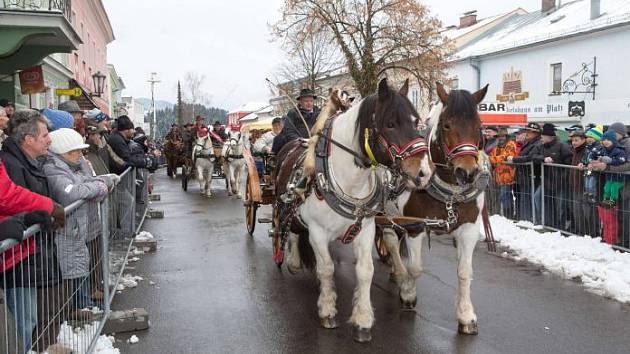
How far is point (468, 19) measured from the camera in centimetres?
4328

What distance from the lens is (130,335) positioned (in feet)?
15.8

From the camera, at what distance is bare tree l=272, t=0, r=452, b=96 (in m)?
24.5

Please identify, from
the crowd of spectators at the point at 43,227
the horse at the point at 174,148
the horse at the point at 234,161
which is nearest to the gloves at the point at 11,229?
the crowd of spectators at the point at 43,227

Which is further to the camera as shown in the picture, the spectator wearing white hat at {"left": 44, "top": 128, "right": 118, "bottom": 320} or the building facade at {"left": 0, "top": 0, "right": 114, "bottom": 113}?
the building facade at {"left": 0, "top": 0, "right": 114, "bottom": 113}

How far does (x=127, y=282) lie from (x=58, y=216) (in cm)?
323

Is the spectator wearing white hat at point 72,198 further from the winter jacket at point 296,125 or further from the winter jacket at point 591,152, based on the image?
the winter jacket at point 591,152

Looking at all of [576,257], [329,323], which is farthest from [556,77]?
[329,323]

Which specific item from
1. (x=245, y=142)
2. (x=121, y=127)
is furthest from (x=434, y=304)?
(x=245, y=142)

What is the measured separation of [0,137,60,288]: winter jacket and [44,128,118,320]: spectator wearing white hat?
0.12 meters

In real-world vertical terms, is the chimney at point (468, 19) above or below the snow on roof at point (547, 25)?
above

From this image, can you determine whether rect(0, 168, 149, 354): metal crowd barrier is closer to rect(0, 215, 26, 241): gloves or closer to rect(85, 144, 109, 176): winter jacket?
rect(0, 215, 26, 241): gloves

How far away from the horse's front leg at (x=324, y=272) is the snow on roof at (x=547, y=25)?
23.3 m

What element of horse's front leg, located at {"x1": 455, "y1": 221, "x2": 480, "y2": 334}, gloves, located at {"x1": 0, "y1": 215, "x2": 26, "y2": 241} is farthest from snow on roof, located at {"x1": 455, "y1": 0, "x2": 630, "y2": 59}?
gloves, located at {"x1": 0, "y1": 215, "x2": 26, "y2": 241}

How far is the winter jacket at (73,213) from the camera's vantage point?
3787 millimetres
